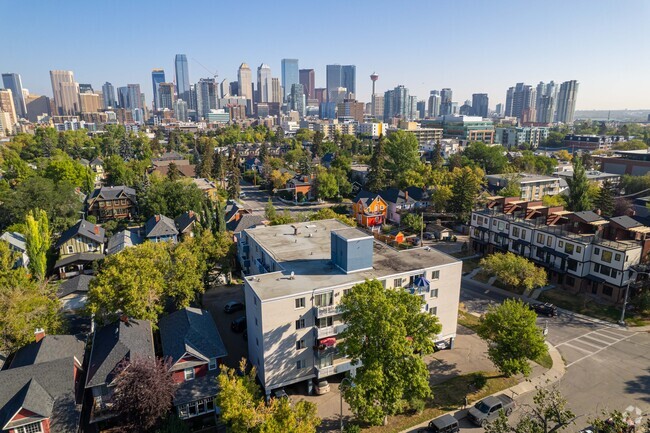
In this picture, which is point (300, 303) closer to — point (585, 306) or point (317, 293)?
point (317, 293)

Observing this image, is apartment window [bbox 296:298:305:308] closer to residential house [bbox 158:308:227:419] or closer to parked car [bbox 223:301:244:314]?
residential house [bbox 158:308:227:419]

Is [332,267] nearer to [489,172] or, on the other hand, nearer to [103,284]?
[103,284]

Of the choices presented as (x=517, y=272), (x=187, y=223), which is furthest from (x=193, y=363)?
(x=187, y=223)

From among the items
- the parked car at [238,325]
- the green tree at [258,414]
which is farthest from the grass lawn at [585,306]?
the green tree at [258,414]

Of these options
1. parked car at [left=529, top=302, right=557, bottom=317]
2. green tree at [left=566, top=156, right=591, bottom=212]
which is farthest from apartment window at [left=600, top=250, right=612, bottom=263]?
green tree at [left=566, top=156, right=591, bottom=212]

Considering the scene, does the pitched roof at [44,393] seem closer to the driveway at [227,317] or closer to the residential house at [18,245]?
the driveway at [227,317]

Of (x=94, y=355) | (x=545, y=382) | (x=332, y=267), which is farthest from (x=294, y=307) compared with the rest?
(x=545, y=382)
